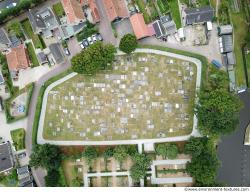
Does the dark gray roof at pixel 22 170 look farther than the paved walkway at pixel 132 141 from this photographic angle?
Yes

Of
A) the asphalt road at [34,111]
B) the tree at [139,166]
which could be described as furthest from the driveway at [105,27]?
the tree at [139,166]

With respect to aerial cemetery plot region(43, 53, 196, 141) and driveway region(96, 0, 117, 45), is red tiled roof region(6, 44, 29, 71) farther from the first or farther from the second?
driveway region(96, 0, 117, 45)

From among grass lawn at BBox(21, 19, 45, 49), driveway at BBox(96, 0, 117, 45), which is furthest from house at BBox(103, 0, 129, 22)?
grass lawn at BBox(21, 19, 45, 49)

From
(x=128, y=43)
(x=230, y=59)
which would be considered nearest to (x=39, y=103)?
(x=128, y=43)

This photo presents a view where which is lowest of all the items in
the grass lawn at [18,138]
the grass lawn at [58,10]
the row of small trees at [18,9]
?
the grass lawn at [18,138]

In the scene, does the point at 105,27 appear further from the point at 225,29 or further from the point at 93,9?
the point at 225,29

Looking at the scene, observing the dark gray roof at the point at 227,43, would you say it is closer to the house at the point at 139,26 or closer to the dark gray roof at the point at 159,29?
the dark gray roof at the point at 159,29

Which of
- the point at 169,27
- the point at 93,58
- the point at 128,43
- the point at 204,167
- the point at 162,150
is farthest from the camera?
the point at 169,27
